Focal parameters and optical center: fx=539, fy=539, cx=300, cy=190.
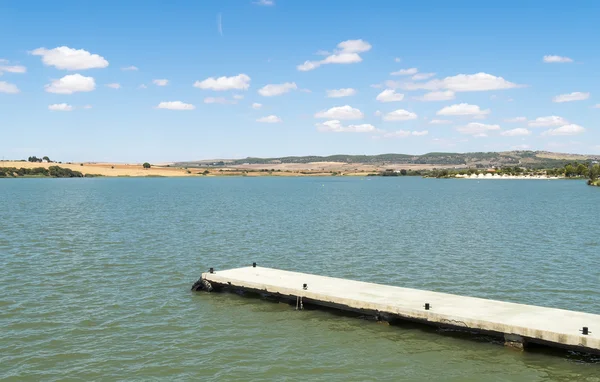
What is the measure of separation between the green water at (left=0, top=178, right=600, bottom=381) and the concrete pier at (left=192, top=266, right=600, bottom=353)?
0.63 metres

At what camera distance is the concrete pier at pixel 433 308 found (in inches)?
754

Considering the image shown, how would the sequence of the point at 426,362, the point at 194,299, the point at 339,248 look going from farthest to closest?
the point at 339,248, the point at 194,299, the point at 426,362

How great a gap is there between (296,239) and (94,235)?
63.5 feet

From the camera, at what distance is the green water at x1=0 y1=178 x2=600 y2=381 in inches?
733

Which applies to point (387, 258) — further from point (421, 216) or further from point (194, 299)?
point (421, 216)

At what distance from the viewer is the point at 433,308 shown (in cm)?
2228

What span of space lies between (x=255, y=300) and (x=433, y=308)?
931cm

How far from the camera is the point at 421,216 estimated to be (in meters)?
74.4

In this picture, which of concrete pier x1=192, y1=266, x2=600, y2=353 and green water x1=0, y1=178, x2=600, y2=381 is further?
concrete pier x1=192, y1=266, x2=600, y2=353

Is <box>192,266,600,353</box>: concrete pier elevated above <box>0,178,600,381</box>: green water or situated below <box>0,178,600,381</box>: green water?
above

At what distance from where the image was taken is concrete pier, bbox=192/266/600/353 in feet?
62.8

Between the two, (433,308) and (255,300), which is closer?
(433,308)

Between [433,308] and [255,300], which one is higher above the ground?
[433,308]

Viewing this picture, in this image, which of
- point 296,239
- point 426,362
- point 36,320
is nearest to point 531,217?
point 296,239
